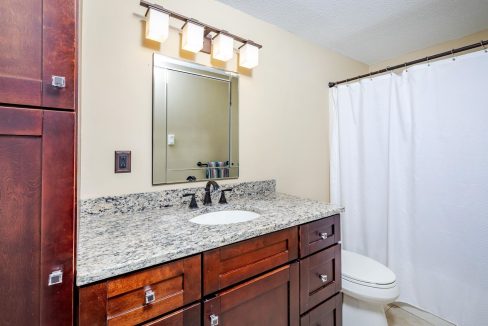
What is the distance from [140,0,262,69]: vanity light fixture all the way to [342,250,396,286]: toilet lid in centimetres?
151

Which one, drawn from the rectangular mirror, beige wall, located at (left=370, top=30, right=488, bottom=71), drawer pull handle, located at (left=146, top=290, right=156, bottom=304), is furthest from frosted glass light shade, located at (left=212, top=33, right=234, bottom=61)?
beige wall, located at (left=370, top=30, right=488, bottom=71)

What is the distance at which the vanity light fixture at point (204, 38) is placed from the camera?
1278 millimetres

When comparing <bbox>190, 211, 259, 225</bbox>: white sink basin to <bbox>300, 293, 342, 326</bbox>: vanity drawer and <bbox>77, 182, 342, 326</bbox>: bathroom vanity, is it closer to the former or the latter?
<bbox>77, 182, 342, 326</bbox>: bathroom vanity

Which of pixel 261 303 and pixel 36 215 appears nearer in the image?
pixel 36 215

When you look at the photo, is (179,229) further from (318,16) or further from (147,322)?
(318,16)

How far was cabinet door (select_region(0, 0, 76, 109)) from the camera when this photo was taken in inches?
22.1

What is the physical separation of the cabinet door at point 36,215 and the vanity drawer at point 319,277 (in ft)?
3.18

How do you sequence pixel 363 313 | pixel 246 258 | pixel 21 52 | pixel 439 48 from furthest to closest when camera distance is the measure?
pixel 439 48 < pixel 363 313 < pixel 246 258 < pixel 21 52

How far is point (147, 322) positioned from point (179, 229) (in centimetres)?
33

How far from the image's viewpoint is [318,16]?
1.76 m

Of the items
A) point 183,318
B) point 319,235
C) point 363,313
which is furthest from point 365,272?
point 183,318

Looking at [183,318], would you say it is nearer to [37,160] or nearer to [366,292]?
[37,160]

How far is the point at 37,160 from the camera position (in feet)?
1.95

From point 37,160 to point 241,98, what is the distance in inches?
51.7
